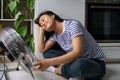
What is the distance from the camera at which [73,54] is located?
5.57 ft

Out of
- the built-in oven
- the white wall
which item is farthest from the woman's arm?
the built-in oven

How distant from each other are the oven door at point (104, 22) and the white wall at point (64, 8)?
97 millimetres

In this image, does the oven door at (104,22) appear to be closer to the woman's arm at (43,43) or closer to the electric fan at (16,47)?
the woman's arm at (43,43)

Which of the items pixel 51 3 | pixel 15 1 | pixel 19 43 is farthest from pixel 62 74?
pixel 15 1

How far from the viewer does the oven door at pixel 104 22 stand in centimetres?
242

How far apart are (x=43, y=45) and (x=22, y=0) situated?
2.13 feet

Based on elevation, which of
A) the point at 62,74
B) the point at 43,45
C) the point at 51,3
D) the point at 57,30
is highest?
the point at 51,3

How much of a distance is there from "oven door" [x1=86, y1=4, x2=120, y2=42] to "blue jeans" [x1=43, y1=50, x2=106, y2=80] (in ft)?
2.14

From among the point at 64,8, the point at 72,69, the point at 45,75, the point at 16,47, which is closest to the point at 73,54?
the point at 72,69

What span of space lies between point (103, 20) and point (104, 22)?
0.02 meters

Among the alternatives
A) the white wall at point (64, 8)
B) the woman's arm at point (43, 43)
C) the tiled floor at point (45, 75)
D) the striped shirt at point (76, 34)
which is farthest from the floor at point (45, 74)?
the white wall at point (64, 8)

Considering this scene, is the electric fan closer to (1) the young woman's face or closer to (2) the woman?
(2) the woman

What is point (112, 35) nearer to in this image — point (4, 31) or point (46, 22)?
point (46, 22)

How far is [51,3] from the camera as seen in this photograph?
226cm
